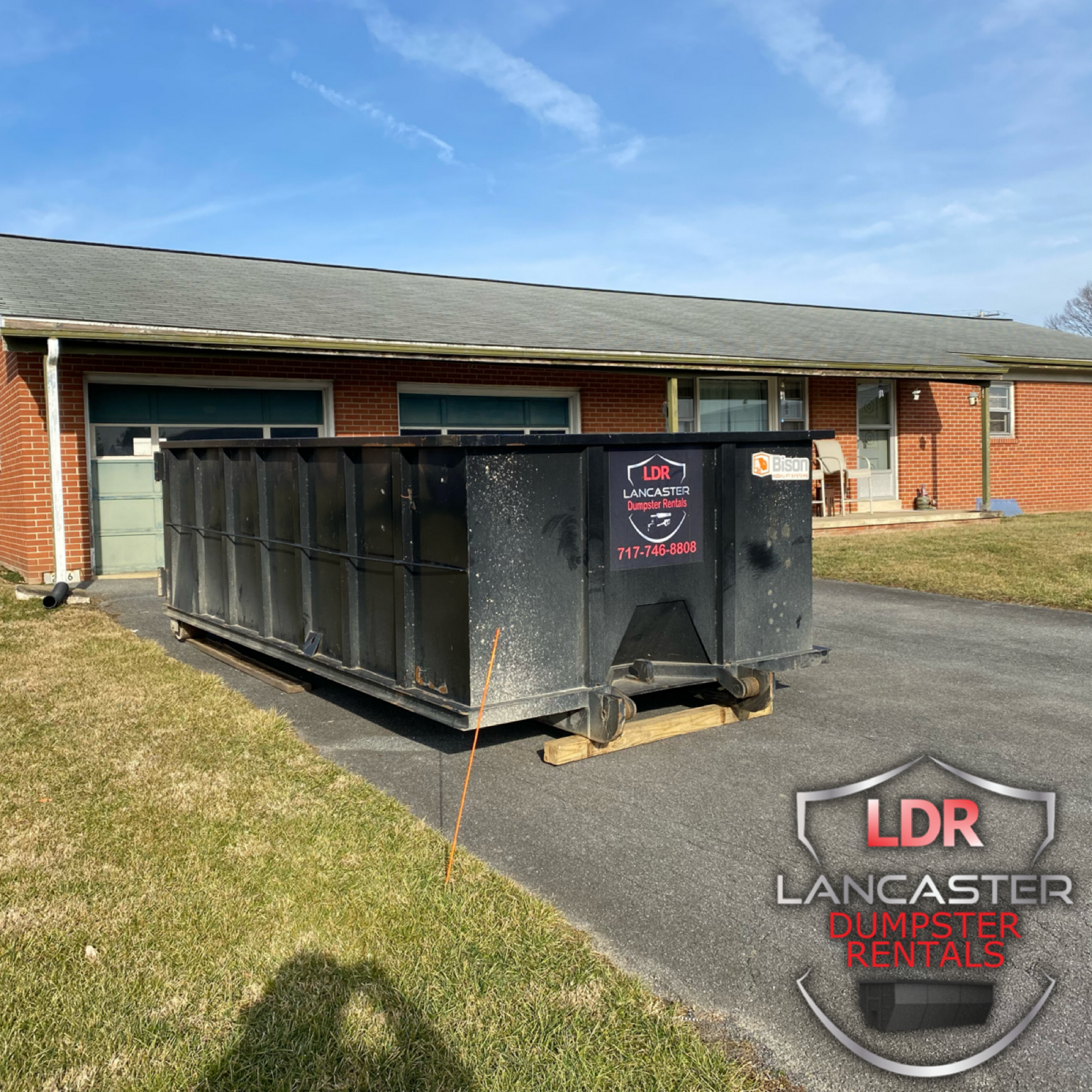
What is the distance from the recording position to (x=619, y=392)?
1736cm

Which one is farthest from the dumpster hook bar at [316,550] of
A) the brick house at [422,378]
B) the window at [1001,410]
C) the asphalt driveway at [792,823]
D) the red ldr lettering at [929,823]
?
the window at [1001,410]

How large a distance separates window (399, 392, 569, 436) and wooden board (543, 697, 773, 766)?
9.66 m

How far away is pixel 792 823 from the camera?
4391mm

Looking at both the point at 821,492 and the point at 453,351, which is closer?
the point at 453,351

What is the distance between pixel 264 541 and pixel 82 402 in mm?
7294

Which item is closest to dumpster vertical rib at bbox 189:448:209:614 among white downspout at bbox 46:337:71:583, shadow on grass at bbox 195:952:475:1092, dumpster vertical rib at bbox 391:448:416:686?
dumpster vertical rib at bbox 391:448:416:686

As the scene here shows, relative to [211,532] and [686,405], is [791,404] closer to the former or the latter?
[686,405]

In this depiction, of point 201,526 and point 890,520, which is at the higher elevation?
point 201,526

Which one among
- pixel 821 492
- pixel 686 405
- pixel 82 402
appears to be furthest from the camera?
pixel 821 492

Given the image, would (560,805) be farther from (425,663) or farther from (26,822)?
(26,822)

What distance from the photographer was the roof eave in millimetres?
11430

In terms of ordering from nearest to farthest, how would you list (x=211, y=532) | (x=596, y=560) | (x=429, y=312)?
(x=596, y=560) → (x=211, y=532) → (x=429, y=312)

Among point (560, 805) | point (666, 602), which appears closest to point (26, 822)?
point (560, 805)

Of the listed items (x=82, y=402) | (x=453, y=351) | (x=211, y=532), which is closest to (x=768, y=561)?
(x=211, y=532)
